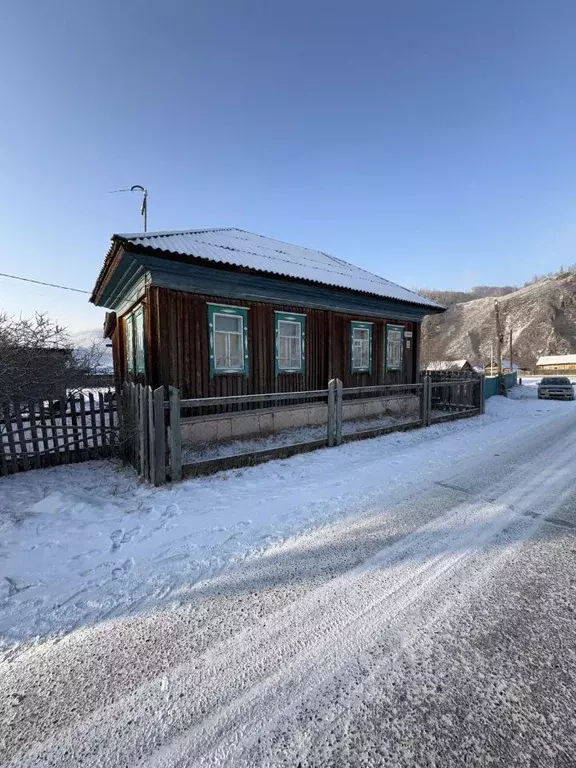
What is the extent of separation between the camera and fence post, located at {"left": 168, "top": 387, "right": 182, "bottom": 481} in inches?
211

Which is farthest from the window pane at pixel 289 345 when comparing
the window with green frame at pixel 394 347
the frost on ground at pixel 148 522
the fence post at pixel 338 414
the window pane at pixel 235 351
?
the window with green frame at pixel 394 347

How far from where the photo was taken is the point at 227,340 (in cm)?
877

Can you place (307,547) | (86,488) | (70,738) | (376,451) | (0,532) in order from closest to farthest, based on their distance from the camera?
1. (70,738)
2. (307,547)
3. (0,532)
4. (86,488)
5. (376,451)

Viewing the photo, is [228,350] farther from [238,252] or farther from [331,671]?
[331,671]

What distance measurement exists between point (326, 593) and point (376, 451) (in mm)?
4918

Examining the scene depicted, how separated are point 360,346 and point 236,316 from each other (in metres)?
4.68

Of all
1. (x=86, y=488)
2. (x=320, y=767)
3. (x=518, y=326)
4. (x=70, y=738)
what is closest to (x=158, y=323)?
(x=86, y=488)

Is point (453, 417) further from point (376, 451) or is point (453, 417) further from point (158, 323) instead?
point (158, 323)

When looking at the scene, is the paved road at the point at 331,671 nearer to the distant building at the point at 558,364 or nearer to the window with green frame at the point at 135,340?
the window with green frame at the point at 135,340

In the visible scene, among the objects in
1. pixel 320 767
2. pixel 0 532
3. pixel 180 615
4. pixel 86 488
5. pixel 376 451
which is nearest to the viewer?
pixel 320 767

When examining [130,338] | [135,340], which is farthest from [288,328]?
[130,338]

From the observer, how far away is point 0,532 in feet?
12.9

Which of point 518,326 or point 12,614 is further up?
point 518,326

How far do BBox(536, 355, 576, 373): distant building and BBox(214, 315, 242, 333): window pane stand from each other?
60.9m
